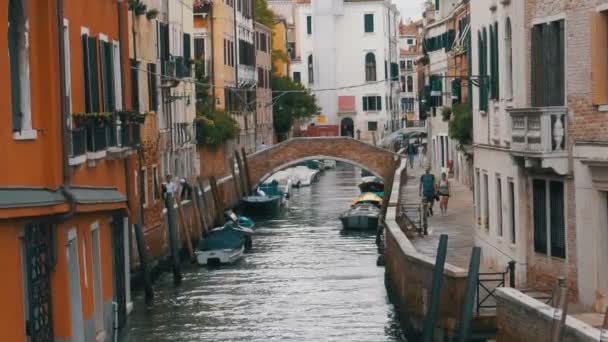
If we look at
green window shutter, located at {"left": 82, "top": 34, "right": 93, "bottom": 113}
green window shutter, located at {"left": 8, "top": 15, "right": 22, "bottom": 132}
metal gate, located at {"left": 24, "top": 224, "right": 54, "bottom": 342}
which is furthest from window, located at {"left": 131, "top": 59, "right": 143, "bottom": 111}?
green window shutter, located at {"left": 8, "top": 15, "right": 22, "bottom": 132}

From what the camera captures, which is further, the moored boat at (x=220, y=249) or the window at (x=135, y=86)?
the moored boat at (x=220, y=249)

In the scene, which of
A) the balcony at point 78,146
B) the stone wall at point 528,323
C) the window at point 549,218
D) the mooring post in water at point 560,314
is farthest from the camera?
the window at point 549,218

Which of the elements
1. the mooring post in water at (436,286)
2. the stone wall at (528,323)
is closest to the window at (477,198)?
the mooring post in water at (436,286)

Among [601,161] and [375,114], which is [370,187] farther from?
[601,161]

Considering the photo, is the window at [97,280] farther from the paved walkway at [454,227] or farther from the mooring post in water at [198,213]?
the mooring post in water at [198,213]

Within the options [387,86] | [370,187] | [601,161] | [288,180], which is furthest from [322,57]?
[601,161]

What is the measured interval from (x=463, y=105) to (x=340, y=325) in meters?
11.9

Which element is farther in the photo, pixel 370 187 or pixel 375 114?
pixel 375 114

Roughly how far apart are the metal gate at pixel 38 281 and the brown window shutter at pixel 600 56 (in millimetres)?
6619

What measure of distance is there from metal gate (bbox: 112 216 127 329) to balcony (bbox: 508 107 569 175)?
16.0 feet

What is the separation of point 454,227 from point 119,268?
13928 mm

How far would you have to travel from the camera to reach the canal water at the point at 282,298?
24.8 m

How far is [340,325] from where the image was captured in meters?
25.5

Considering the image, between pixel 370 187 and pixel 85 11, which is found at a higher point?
pixel 85 11
